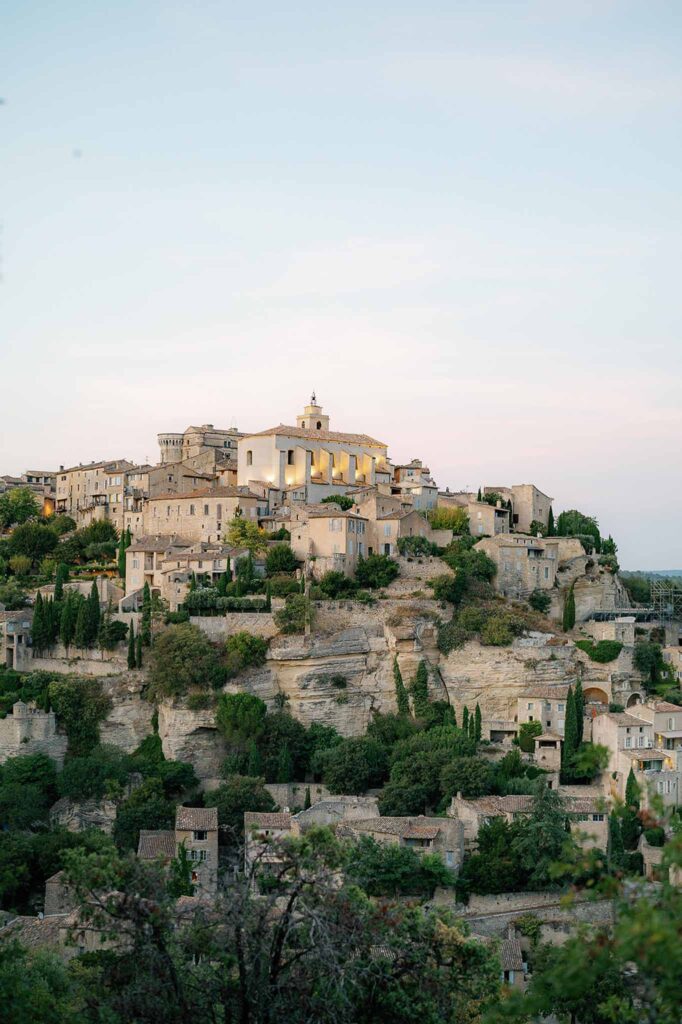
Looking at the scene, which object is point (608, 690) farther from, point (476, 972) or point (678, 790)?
point (476, 972)

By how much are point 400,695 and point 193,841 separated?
39.5ft

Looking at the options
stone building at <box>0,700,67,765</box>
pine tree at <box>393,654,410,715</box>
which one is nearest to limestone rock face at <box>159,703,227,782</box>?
stone building at <box>0,700,67,765</box>

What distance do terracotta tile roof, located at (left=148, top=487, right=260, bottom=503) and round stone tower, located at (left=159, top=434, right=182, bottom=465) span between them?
11.8m

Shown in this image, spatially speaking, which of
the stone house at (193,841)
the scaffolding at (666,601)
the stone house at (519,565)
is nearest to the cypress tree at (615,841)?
the stone house at (193,841)

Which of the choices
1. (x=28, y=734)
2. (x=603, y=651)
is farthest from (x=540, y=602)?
(x=28, y=734)

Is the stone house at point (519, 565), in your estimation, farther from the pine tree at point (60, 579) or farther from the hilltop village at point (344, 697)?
the pine tree at point (60, 579)

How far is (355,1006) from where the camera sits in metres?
19.6

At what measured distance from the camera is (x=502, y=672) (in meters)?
49.4

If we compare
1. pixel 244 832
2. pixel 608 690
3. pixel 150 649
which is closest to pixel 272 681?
pixel 150 649

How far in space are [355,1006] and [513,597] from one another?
35690mm

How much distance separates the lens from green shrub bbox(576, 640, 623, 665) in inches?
1969

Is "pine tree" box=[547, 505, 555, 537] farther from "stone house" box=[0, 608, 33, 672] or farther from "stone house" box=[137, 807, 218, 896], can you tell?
"stone house" box=[137, 807, 218, 896]

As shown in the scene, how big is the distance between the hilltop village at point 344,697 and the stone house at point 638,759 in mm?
101

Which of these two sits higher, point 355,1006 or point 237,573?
point 237,573
